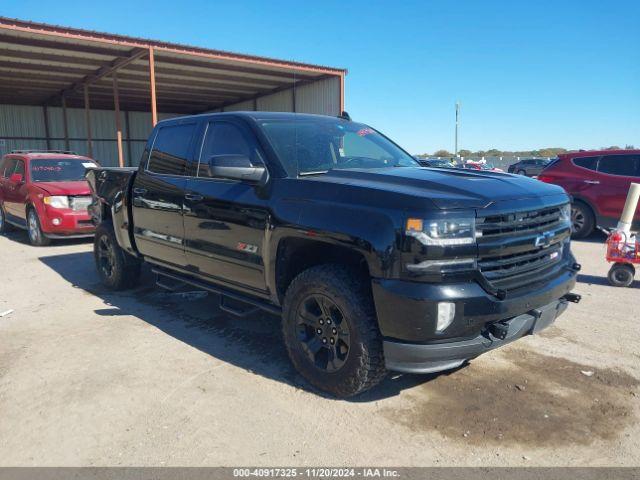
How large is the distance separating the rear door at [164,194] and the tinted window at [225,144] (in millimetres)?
242

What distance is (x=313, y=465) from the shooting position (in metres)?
2.62

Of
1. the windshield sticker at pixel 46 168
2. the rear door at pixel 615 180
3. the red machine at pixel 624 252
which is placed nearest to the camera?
the red machine at pixel 624 252

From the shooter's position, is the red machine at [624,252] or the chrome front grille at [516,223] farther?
the red machine at [624,252]

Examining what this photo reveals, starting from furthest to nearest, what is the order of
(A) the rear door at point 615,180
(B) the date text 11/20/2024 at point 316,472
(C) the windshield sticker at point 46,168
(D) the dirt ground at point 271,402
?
(C) the windshield sticker at point 46,168
(A) the rear door at point 615,180
(D) the dirt ground at point 271,402
(B) the date text 11/20/2024 at point 316,472

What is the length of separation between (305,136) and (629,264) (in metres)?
4.66

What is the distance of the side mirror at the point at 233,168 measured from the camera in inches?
137

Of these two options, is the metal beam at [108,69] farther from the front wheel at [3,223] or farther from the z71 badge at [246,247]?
the z71 badge at [246,247]

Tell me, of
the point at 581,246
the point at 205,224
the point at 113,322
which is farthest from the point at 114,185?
the point at 581,246

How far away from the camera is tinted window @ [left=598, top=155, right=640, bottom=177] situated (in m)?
9.24

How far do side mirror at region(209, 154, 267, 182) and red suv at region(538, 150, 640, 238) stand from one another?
8.10 metres

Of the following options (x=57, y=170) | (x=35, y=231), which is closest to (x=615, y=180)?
(x=57, y=170)

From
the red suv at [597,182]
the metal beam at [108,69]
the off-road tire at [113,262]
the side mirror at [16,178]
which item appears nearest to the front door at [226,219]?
the off-road tire at [113,262]

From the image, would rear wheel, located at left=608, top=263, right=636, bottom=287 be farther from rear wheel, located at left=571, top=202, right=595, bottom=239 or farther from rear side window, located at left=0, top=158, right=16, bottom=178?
rear side window, located at left=0, top=158, right=16, bottom=178

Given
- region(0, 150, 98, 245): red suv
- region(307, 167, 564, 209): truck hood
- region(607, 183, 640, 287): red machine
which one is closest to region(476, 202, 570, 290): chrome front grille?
region(307, 167, 564, 209): truck hood
